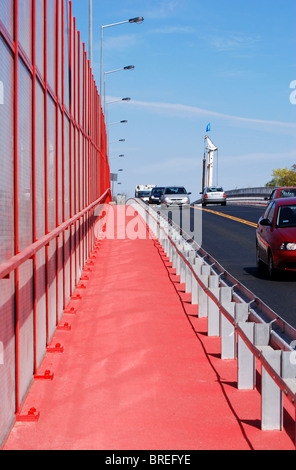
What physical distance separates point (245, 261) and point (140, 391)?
1386 centimetres

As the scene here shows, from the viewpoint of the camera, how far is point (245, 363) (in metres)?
7.16

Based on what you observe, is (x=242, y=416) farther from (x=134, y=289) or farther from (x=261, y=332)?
(x=134, y=289)

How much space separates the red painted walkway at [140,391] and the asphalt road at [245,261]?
2.04 m

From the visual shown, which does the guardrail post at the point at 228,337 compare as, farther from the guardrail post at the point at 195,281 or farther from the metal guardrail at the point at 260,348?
the guardrail post at the point at 195,281

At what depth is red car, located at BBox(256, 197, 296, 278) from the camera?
16328mm

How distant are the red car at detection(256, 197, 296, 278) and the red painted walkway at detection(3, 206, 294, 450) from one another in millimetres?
4394

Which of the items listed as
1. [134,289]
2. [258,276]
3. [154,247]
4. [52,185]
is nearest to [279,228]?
[258,276]

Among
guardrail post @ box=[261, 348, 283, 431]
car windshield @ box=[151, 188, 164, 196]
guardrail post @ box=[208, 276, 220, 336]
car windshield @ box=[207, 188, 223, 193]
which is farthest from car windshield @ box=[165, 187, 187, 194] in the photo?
guardrail post @ box=[261, 348, 283, 431]

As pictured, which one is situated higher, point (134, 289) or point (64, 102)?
point (64, 102)

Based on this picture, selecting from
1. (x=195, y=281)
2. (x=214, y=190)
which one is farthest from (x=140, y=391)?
(x=214, y=190)

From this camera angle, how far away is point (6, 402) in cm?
592

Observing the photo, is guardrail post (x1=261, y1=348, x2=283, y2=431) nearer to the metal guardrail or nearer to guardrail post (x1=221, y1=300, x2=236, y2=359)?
the metal guardrail

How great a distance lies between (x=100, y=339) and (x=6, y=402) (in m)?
3.97

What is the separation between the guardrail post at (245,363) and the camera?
710cm
